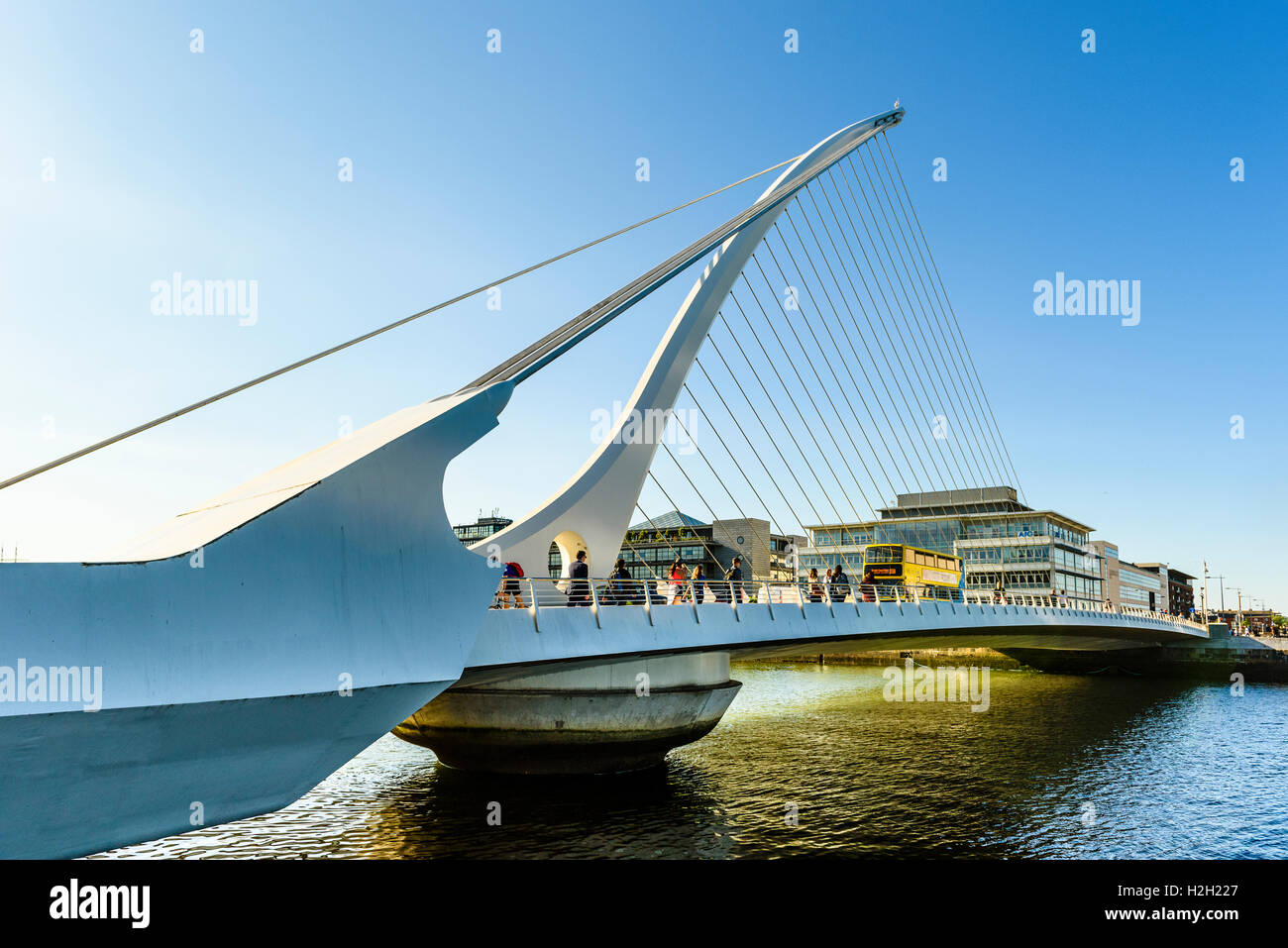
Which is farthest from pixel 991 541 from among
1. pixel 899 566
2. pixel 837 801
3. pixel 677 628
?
pixel 677 628

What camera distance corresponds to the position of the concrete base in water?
16406 millimetres

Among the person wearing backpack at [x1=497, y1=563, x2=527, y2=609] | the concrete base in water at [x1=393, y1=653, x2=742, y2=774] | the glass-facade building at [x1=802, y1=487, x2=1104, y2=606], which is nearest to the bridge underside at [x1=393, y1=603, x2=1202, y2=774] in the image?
the concrete base in water at [x1=393, y1=653, x2=742, y2=774]

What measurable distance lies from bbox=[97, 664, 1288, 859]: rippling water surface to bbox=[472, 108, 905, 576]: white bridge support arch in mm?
4460

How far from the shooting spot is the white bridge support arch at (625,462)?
1572 cm

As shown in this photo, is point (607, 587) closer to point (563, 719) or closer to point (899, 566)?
point (563, 719)

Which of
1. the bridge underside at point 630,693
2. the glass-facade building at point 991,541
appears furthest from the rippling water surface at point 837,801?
the glass-facade building at point 991,541

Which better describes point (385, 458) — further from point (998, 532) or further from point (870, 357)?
point (998, 532)

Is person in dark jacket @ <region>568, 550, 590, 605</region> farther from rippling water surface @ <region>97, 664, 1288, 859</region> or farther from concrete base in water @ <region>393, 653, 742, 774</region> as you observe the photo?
rippling water surface @ <region>97, 664, 1288, 859</region>

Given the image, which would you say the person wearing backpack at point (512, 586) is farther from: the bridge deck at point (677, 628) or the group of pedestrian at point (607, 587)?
the bridge deck at point (677, 628)

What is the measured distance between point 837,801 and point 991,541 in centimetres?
5347

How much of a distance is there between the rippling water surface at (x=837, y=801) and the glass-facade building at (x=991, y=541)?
113 feet
